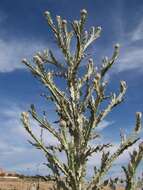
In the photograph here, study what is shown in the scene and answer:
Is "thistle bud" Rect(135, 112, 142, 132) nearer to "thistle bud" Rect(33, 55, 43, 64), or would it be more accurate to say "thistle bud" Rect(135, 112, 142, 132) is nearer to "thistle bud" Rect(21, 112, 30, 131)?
"thistle bud" Rect(21, 112, 30, 131)

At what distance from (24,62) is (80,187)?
3.60 metres

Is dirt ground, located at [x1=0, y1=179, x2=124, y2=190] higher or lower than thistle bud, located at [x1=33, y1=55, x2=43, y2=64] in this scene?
higher

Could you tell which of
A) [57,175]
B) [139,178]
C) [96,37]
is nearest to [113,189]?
[139,178]

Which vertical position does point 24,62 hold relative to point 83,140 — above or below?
above

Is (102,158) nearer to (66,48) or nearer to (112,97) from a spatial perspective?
(112,97)

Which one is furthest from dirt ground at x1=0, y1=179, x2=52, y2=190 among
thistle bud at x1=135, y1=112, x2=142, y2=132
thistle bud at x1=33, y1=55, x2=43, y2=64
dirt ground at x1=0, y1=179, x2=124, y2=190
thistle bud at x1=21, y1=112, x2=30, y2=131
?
thistle bud at x1=135, y1=112, x2=142, y2=132

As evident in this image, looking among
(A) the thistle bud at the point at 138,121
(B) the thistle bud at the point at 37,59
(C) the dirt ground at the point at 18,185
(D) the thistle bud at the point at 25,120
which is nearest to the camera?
(A) the thistle bud at the point at 138,121

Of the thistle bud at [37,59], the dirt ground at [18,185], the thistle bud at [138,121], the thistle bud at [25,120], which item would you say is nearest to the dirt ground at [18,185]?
the dirt ground at [18,185]

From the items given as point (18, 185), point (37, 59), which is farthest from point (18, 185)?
point (37, 59)

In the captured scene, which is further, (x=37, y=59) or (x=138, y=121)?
(x=37, y=59)

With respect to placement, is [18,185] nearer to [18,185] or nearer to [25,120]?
[18,185]

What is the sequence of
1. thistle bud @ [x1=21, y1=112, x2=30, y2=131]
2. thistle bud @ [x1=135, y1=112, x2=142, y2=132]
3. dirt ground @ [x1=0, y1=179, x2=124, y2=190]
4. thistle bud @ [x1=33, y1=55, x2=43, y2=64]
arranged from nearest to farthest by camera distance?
1. thistle bud @ [x1=135, y1=112, x2=142, y2=132]
2. thistle bud @ [x1=21, y1=112, x2=30, y2=131]
3. thistle bud @ [x1=33, y1=55, x2=43, y2=64]
4. dirt ground @ [x1=0, y1=179, x2=124, y2=190]

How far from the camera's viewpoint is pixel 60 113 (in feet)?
35.9

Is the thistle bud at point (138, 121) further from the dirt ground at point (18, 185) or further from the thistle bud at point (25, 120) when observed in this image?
the dirt ground at point (18, 185)
